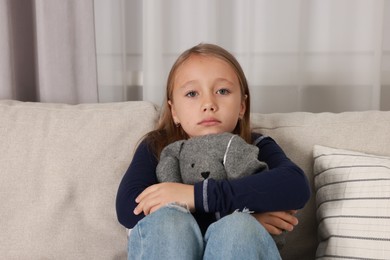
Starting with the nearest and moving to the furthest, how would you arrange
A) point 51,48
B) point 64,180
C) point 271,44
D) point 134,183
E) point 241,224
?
point 241,224
point 134,183
point 64,180
point 51,48
point 271,44

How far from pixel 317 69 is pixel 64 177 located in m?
0.93

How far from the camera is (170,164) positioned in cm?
125

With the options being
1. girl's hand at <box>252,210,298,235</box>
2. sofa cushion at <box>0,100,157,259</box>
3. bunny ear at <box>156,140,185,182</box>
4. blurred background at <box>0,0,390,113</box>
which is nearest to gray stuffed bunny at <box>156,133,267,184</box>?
bunny ear at <box>156,140,185,182</box>

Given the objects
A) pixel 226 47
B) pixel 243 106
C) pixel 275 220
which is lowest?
pixel 275 220

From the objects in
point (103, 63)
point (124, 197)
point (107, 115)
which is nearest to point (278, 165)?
point (124, 197)

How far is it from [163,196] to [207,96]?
11.6 inches

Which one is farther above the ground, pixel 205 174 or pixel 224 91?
pixel 224 91

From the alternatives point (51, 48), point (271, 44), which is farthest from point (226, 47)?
point (51, 48)

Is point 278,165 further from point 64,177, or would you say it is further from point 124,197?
point 64,177

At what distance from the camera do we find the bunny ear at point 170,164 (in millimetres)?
1240

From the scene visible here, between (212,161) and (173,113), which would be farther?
(173,113)

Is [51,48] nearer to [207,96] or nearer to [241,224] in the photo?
[207,96]

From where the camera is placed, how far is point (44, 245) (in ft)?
4.40

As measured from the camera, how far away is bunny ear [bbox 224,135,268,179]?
1.20 metres
